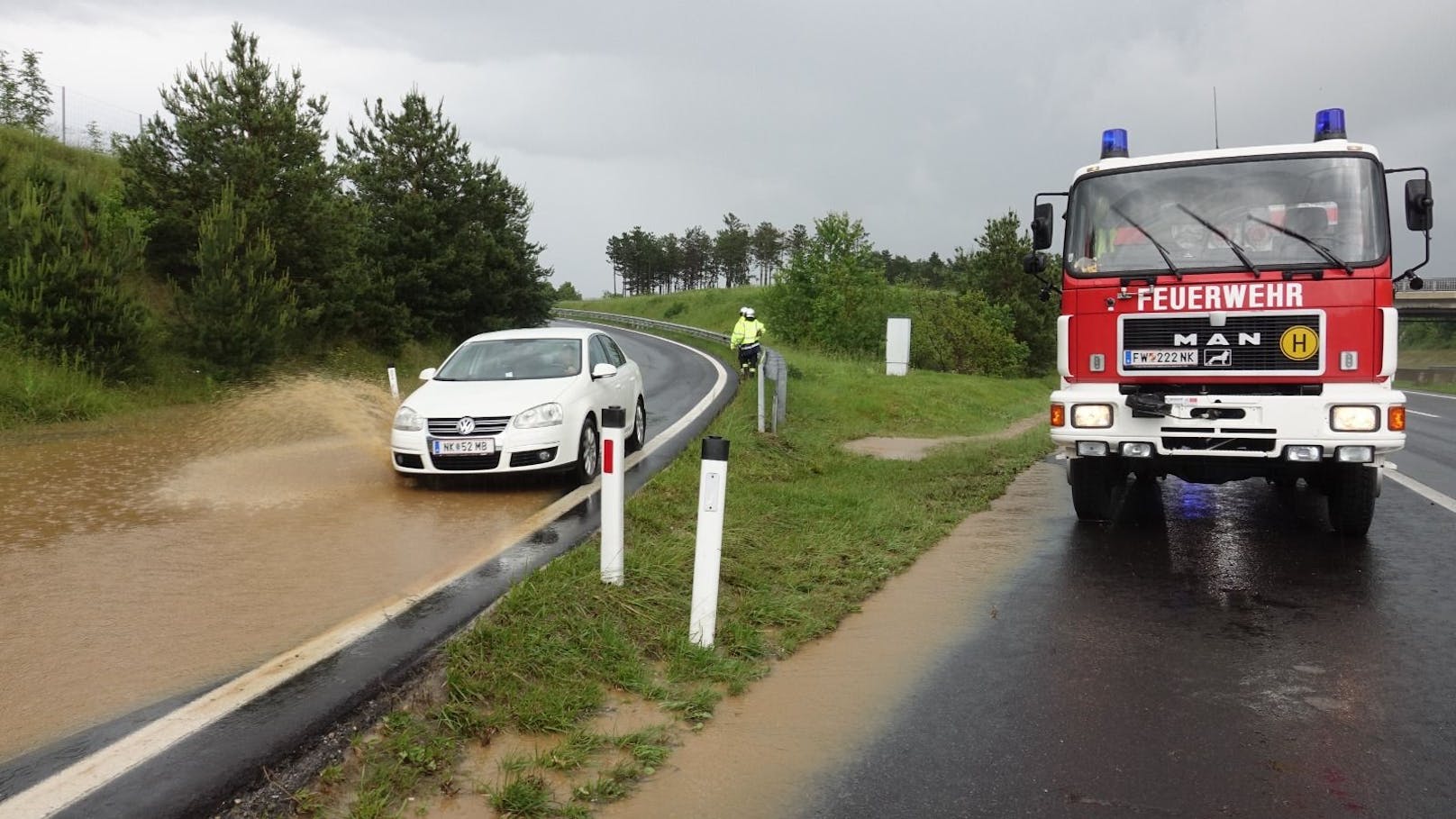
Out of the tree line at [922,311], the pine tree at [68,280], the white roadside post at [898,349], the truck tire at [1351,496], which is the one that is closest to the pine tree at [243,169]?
the pine tree at [68,280]

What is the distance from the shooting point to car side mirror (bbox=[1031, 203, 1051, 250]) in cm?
766

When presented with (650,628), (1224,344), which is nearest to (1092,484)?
(1224,344)

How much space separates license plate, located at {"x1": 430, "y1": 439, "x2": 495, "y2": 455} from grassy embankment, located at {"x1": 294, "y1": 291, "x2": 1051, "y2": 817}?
1447mm

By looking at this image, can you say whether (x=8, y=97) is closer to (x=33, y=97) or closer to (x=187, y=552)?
(x=33, y=97)

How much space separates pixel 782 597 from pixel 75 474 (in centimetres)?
752

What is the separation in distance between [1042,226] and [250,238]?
14.7 meters

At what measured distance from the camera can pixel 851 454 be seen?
12227mm

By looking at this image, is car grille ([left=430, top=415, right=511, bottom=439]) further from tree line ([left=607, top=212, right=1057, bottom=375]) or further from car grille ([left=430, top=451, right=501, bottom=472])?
tree line ([left=607, top=212, right=1057, bottom=375])

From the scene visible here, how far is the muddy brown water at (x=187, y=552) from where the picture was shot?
4.38 metres

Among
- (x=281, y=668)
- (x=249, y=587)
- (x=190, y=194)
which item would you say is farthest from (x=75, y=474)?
(x=190, y=194)

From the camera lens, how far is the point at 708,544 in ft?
16.0

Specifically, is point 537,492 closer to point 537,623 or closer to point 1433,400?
point 537,623

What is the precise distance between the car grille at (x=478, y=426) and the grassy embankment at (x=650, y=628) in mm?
1421

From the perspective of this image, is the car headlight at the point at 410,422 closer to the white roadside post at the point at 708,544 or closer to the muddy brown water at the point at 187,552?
the muddy brown water at the point at 187,552
